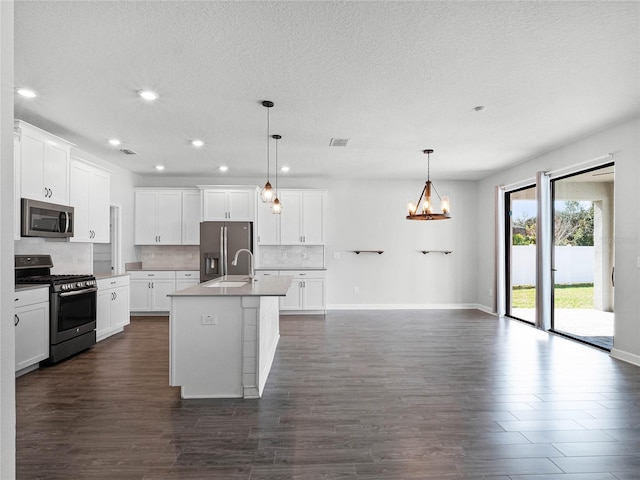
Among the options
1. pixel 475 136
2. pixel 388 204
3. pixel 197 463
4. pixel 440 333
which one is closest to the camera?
pixel 197 463

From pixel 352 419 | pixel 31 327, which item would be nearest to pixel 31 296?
pixel 31 327

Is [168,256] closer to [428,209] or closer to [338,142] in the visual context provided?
[338,142]

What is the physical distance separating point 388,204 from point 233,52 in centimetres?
536

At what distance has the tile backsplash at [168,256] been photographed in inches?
282

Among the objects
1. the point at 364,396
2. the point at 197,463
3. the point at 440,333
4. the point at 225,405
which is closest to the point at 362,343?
the point at 440,333

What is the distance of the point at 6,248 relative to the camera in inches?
33.3

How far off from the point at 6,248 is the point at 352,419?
244 centimetres

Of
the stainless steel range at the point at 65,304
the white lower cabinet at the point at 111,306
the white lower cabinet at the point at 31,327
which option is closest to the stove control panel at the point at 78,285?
the stainless steel range at the point at 65,304

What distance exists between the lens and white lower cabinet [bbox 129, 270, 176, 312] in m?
6.59

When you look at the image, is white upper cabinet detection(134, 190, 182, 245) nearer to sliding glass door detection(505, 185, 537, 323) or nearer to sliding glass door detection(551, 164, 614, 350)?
sliding glass door detection(505, 185, 537, 323)

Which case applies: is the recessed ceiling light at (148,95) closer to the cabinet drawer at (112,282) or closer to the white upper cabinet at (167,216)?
the cabinet drawer at (112,282)

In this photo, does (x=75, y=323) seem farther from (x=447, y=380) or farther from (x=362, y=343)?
(x=447, y=380)

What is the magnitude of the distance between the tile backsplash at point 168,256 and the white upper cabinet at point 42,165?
105 inches

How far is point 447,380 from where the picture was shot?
349 cm
